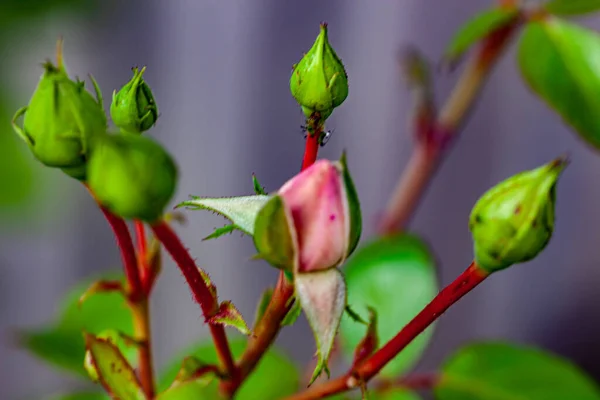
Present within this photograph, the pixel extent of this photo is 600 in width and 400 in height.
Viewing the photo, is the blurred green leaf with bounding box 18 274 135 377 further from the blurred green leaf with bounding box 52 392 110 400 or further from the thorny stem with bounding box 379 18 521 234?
the thorny stem with bounding box 379 18 521 234

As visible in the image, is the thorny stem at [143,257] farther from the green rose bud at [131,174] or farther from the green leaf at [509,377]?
the green leaf at [509,377]

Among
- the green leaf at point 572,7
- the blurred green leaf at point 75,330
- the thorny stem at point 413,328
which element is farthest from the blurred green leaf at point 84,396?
the green leaf at point 572,7

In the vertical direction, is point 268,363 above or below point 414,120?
below

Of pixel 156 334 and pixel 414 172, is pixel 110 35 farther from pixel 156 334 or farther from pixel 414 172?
pixel 414 172

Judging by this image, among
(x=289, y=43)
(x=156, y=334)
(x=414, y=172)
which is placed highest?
(x=289, y=43)

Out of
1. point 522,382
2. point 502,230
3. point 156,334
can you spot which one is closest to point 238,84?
point 156,334

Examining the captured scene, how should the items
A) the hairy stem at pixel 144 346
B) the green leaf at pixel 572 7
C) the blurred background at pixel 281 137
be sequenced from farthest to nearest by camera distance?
the blurred background at pixel 281 137 → the green leaf at pixel 572 7 → the hairy stem at pixel 144 346

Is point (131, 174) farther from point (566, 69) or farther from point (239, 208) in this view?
point (566, 69)
